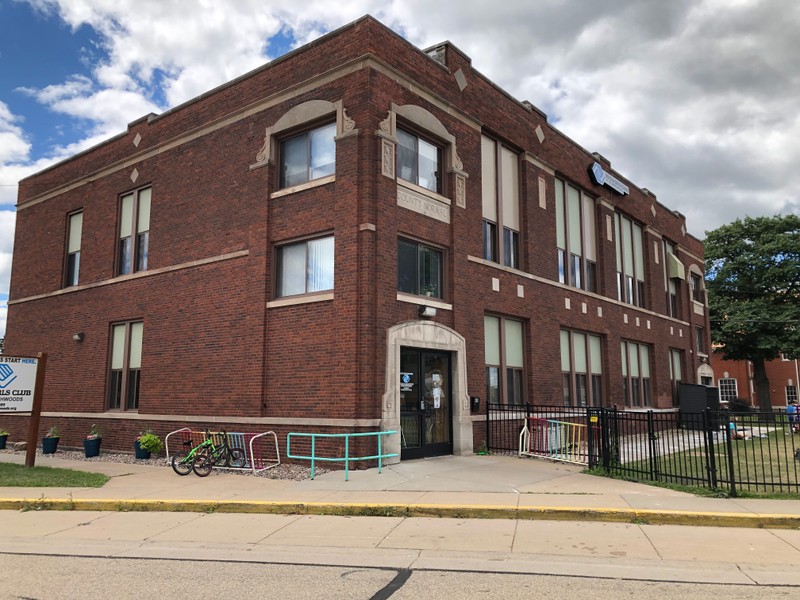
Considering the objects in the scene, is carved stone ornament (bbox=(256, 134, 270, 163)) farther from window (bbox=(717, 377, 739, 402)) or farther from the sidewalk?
window (bbox=(717, 377, 739, 402))

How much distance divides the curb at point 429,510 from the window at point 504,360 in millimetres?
7581

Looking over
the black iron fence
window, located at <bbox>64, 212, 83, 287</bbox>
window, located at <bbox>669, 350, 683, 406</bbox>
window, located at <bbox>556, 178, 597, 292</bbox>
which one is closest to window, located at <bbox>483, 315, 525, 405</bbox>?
the black iron fence

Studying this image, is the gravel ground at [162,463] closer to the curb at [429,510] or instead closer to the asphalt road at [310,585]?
the curb at [429,510]

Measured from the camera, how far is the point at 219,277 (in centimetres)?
1623

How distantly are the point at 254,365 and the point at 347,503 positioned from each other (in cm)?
613

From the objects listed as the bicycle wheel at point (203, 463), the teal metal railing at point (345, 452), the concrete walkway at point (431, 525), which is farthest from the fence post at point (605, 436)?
the bicycle wheel at point (203, 463)

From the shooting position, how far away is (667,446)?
14.4 metres

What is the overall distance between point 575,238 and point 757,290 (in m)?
29.5

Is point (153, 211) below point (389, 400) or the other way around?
the other way around

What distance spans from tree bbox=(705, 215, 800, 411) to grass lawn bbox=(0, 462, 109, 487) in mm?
42638

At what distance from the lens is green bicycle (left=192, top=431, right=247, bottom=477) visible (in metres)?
13.0

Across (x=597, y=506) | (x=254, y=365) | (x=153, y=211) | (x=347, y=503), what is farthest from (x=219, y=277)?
(x=597, y=506)

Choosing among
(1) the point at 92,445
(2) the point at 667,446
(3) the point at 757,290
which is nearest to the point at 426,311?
(2) the point at 667,446

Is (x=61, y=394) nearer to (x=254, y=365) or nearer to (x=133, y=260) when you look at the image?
(x=133, y=260)
